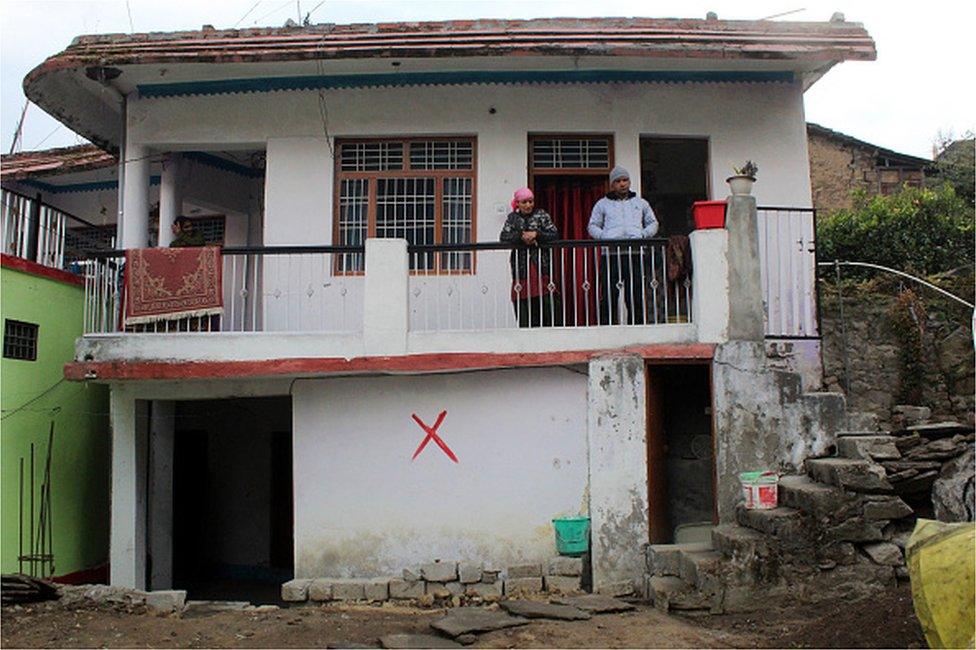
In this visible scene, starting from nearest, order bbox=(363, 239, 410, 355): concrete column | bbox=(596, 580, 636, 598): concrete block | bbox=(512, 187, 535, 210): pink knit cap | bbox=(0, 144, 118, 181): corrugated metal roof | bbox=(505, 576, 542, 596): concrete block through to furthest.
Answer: bbox=(596, 580, 636, 598): concrete block → bbox=(505, 576, 542, 596): concrete block → bbox=(363, 239, 410, 355): concrete column → bbox=(512, 187, 535, 210): pink knit cap → bbox=(0, 144, 118, 181): corrugated metal roof

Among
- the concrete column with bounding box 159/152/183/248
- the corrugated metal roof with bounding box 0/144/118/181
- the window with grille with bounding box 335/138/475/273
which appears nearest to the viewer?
the window with grille with bounding box 335/138/475/273

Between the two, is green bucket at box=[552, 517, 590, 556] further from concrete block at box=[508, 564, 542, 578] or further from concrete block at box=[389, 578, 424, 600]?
concrete block at box=[389, 578, 424, 600]

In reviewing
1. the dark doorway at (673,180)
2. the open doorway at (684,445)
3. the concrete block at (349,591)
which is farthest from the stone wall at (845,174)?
the concrete block at (349,591)

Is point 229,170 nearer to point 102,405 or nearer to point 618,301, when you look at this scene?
point 102,405

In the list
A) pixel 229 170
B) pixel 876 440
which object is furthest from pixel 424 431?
pixel 229 170

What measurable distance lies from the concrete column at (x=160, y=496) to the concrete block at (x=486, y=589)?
377cm

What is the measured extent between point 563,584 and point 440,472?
5.26ft

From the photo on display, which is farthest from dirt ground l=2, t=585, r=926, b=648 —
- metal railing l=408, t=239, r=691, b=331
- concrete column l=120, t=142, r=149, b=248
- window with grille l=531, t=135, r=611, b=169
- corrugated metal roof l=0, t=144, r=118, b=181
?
corrugated metal roof l=0, t=144, r=118, b=181

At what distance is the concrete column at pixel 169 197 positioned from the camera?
1202cm

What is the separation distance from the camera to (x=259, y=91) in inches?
446

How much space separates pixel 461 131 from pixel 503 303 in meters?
2.01

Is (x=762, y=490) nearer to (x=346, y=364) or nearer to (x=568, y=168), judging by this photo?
(x=346, y=364)

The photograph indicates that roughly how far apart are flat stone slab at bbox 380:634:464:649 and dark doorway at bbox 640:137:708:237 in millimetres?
6758

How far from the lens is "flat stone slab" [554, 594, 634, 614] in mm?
8414
